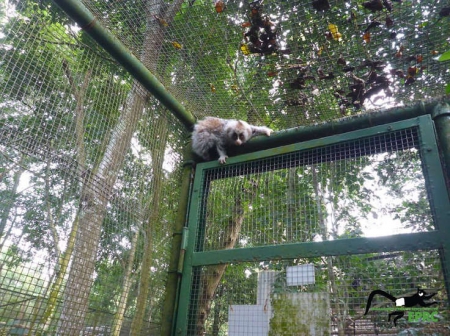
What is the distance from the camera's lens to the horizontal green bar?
2021 mm

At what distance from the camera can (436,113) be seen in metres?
2.36

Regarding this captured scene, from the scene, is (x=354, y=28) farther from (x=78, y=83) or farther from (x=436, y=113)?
(x=78, y=83)

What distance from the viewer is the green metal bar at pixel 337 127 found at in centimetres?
247

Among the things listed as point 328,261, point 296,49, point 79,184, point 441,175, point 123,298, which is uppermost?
point 296,49

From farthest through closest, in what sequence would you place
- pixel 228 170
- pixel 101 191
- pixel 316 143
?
pixel 228 170 < pixel 316 143 < pixel 101 191

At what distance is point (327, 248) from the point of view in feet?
7.39

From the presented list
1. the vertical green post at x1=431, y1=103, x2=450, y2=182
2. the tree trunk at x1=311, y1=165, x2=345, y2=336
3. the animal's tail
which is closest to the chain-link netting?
the tree trunk at x1=311, y1=165, x2=345, y2=336

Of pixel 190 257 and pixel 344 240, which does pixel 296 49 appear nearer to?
pixel 344 240

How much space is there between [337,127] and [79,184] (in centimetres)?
200

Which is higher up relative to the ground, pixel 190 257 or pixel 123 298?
pixel 190 257

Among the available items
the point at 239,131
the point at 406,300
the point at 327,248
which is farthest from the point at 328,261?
the point at 239,131

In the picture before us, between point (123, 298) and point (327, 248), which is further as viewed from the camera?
point (123, 298)

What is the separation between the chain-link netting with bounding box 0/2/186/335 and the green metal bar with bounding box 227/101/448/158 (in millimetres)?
914

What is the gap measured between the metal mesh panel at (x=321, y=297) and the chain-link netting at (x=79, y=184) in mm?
548
